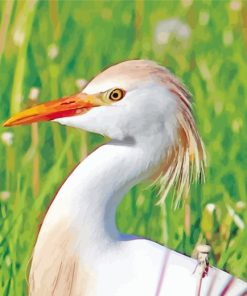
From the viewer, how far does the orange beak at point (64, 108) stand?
2840 mm

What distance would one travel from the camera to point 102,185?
2.90 metres

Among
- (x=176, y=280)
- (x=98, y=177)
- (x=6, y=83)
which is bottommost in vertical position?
(x=176, y=280)

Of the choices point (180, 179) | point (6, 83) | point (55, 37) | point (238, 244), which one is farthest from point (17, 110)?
point (180, 179)

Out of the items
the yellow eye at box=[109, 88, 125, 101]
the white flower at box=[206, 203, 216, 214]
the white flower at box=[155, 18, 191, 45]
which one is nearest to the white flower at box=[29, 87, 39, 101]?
the white flower at box=[155, 18, 191, 45]

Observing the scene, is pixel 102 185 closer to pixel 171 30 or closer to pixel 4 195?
pixel 4 195

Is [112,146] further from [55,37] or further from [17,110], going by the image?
[55,37]

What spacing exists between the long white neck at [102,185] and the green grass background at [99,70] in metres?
Answer: 0.27

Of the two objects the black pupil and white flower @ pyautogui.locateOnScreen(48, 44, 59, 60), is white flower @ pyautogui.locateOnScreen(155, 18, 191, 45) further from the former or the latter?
the black pupil

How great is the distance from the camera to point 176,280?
2869 millimetres

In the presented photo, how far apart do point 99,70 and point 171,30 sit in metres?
0.42

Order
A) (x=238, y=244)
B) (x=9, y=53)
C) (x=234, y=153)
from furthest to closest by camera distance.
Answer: (x=9, y=53) < (x=234, y=153) < (x=238, y=244)

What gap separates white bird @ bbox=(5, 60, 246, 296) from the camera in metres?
2.85

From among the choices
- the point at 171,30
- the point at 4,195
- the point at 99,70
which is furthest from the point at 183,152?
the point at 171,30

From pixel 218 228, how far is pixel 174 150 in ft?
2.84
